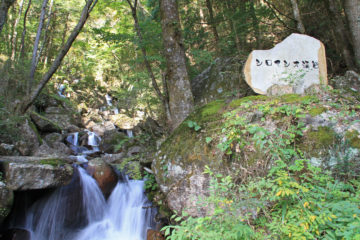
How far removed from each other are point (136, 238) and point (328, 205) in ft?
11.8

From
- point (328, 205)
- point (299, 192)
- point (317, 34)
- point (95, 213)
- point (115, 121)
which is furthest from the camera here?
point (115, 121)

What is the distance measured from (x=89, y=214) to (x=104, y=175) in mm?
958

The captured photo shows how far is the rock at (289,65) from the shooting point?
430 centimetres

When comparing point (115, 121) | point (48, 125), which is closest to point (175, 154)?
point (48, 125)

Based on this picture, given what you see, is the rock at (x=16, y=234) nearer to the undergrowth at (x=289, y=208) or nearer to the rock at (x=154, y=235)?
the rock at (x=154, y=235)

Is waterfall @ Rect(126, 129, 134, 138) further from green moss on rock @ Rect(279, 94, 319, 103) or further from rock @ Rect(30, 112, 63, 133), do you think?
green moss on rock @ Rect(279, 94, 319, 103)

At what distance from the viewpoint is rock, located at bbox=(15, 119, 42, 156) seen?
6.00m

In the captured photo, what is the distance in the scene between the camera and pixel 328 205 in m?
1.92

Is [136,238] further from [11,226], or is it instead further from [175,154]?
[11,226]

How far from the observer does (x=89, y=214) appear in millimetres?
4836

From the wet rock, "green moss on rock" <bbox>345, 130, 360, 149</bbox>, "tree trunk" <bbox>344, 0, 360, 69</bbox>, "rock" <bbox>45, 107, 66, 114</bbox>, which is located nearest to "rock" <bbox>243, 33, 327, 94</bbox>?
"green moss on rock" <bbox>345, 130, 360, 149</bbox>

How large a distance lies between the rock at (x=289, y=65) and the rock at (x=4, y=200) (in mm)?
4771

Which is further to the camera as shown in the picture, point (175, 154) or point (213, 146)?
point (175, 154)

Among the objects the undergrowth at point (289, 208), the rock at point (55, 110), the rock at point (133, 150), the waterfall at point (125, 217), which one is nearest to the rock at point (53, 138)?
the rock at point (133, 150)
